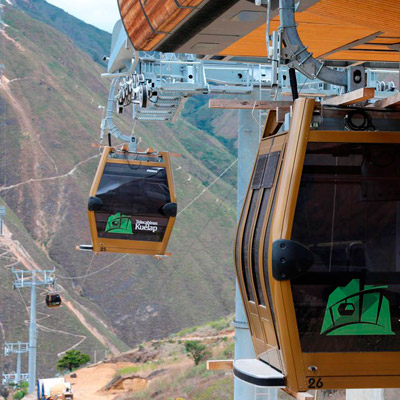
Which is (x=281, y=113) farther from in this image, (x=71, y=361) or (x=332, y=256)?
(x=71, y=361)

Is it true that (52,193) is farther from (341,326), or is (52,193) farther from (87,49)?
(341,326)

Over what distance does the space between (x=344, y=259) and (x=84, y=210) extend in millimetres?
45163

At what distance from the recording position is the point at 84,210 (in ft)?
157

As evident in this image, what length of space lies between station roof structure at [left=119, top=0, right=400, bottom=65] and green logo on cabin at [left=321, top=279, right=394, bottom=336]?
5.18 feet

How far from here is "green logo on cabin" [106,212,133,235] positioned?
11.2 metres

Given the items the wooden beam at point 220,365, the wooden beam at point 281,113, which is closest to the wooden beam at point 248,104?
the wooden beam at point 281,113

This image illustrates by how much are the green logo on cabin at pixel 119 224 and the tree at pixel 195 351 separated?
52.3 feet

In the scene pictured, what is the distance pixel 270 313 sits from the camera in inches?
133

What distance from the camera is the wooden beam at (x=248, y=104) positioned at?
11.6 feet

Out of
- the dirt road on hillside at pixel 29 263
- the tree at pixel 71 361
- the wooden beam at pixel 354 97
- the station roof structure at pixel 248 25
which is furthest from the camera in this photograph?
the dirt road on hillside at pixel 29 263

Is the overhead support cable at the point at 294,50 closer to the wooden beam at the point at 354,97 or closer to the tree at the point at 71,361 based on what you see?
the wooden beam at the point at 354,97

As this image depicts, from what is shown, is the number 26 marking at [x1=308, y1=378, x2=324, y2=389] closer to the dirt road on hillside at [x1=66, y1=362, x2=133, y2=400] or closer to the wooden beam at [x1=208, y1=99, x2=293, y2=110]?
the wooden beam at [x1=208, y1=99, x2=293, y2=110]

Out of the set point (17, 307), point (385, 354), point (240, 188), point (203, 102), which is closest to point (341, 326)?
point (385, 354)

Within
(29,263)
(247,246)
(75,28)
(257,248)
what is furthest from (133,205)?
(75,28)
